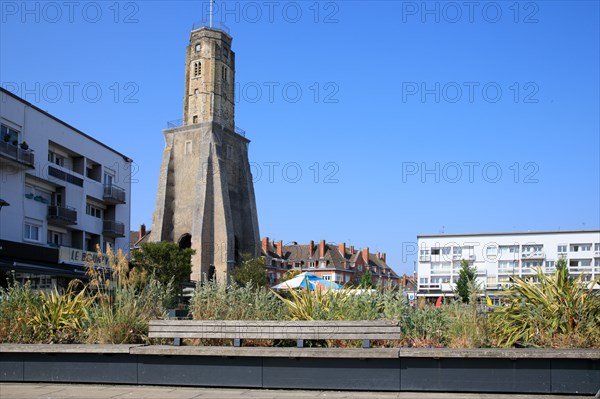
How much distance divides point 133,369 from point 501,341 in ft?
19.2

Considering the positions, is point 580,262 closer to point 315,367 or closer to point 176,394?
point 315,367

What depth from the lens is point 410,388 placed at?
28.9 feet

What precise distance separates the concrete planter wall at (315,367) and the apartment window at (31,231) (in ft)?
97.7

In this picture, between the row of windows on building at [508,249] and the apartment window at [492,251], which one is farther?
the apartment window at [492,251]

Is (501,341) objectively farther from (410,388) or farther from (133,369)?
(133,369)

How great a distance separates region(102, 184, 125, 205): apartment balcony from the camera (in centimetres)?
4759

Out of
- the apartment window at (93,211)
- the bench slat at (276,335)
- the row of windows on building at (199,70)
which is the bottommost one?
the bench slat at (276,335)

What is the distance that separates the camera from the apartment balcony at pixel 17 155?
111 ft

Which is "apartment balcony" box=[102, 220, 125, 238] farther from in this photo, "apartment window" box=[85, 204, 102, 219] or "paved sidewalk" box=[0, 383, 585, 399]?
"paved sidewalk" box=[0, 383, 585, 399]

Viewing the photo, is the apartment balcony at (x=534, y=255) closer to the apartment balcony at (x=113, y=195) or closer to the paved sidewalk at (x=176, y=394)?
the apartment balcony at (x=113, y=195)

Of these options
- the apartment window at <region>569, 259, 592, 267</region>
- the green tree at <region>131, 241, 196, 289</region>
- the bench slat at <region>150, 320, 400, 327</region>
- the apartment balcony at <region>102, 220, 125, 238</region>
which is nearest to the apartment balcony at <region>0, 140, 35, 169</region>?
the apartment balcony at <region>102, 220, 125, 238</region>

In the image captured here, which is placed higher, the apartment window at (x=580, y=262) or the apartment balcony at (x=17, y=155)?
the apartment balcony at (x=17, y=155)

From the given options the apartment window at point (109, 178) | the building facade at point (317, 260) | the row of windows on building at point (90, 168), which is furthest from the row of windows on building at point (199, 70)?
the building facade at point (317, 260)

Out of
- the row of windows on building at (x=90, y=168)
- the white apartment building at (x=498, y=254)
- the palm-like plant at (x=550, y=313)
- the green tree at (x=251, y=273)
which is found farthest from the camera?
the white apartment building at (x=498, y=254)
